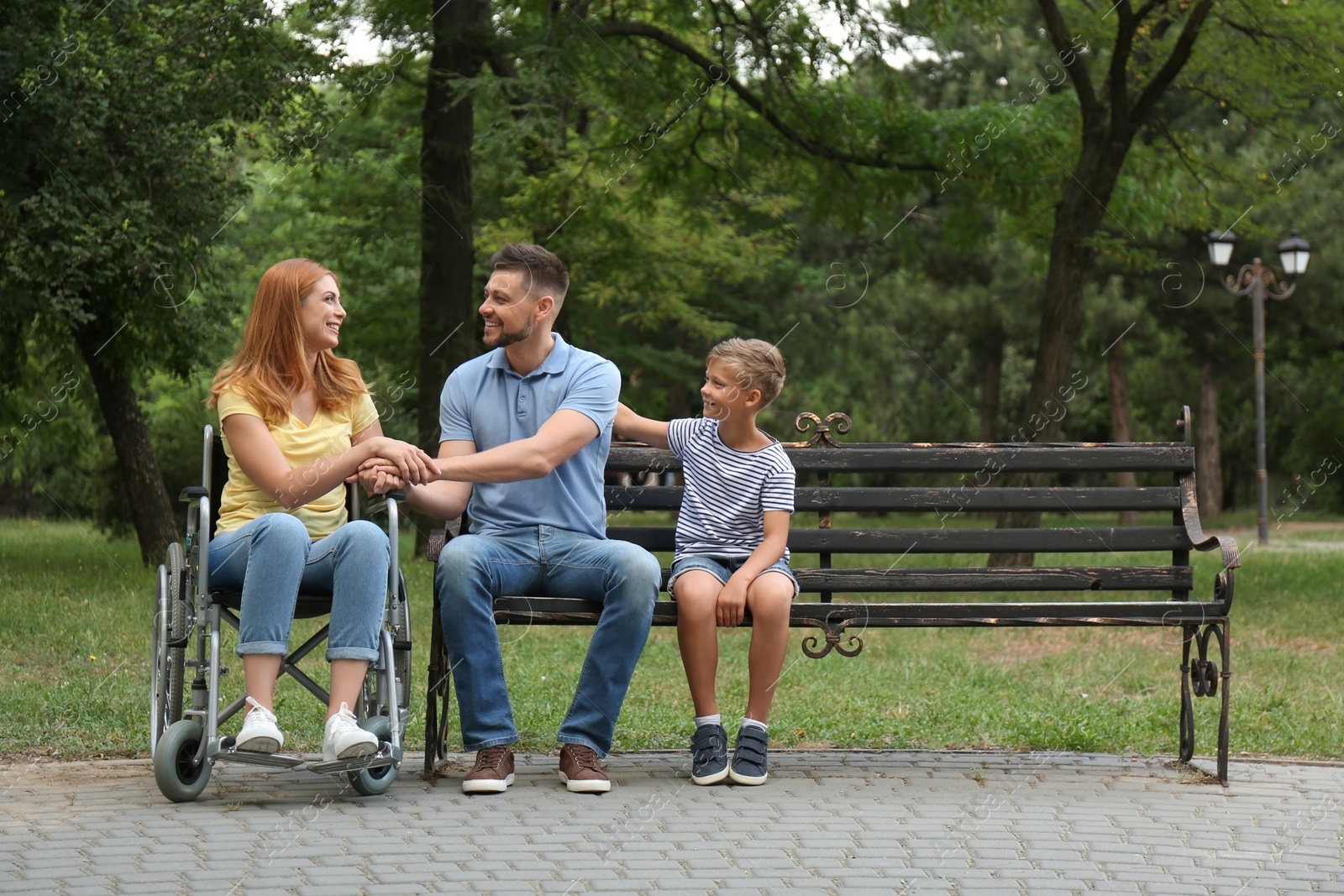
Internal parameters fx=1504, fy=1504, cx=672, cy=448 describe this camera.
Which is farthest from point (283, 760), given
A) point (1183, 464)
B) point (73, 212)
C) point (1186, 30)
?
point (1186, 30)

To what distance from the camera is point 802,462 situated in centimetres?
555

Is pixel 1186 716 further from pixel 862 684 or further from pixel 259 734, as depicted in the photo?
pixel 259 734

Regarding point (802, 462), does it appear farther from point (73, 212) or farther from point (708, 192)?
point (708, 192)

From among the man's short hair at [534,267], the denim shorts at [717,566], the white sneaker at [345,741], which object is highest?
the man's short hair at [534,267]

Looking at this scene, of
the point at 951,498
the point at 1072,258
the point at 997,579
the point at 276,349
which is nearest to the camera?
the point at 276,349

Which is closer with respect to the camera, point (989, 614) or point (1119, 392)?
point (989, 614)

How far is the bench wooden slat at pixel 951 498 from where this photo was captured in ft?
17.7

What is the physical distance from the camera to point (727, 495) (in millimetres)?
4988

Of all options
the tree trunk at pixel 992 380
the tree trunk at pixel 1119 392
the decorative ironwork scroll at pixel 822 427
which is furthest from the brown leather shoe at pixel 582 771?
the tree trunk at pixel 992 380

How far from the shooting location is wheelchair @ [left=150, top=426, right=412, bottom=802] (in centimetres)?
420

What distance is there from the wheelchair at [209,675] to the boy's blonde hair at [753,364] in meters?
1.15

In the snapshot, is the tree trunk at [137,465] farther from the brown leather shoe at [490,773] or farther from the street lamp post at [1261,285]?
the street lamp post at [1261,285]

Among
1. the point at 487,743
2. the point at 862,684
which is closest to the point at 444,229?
the point at 862,684

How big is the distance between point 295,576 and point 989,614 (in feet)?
7.33
